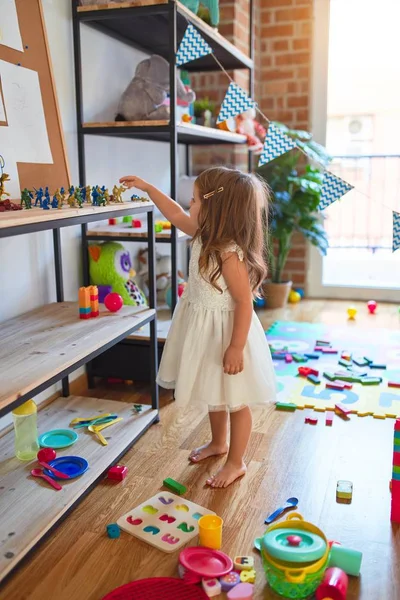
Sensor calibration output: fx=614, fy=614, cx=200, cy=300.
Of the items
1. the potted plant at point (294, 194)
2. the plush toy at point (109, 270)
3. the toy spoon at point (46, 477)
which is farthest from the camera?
the potted plant at point (294, 194)

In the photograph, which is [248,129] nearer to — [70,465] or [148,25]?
[148,25]

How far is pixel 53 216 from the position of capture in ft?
5.22

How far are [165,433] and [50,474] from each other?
21.7 inches

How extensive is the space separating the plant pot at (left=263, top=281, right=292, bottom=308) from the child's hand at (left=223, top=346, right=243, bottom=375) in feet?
8.06

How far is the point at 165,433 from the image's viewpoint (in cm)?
228

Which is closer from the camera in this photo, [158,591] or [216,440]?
[158,591]

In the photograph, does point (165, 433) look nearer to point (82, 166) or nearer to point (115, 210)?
point (115, 210)

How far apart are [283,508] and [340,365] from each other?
4.52 feet

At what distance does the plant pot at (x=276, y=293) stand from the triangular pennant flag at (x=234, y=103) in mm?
1663

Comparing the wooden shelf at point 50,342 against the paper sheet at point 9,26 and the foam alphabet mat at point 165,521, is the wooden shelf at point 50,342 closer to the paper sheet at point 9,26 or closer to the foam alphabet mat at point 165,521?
the foam alphabet mat at point 165,521

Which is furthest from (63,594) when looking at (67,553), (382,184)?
(382,184)

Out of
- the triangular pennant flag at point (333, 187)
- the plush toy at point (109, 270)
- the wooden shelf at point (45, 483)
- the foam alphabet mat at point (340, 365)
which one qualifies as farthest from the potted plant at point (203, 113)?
the wooden shelf at point (45, 483)

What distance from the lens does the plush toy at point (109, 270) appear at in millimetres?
2605

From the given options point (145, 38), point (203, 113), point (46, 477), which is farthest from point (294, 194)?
point (46, 477)
